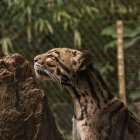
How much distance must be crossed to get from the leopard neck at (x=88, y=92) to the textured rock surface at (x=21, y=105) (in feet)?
1.54

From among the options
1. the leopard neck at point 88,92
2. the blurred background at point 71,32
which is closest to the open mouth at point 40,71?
the leopard neck at point 88,92

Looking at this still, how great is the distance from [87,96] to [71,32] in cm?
459

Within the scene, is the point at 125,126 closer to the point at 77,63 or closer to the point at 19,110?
the point at 77,63

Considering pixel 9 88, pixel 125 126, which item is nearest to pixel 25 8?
pixel 125 126

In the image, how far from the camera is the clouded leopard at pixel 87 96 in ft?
18.9

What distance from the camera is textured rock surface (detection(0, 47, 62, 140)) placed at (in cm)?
512

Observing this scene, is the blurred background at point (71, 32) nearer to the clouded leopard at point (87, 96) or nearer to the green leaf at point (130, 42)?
the green leaf at point (130, 42)

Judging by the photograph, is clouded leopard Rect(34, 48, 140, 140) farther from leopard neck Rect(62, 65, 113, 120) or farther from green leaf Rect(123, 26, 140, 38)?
green leaf Rect(123, 26, 140, 38)

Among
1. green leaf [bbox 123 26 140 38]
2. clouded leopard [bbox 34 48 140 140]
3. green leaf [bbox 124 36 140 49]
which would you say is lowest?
clouded leopard [bbox 34 48 140 140]

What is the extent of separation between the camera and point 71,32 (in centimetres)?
1040

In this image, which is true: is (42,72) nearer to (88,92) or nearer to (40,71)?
(40,71)

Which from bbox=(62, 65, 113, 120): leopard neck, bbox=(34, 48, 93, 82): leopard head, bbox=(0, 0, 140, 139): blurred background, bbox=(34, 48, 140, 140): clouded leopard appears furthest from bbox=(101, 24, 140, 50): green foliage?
bbox=(34, 48, 93, 82): leopard head

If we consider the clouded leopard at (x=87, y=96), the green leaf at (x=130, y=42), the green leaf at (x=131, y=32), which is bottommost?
the clouded leopard at (x=87, y=96)

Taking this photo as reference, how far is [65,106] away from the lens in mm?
10117
